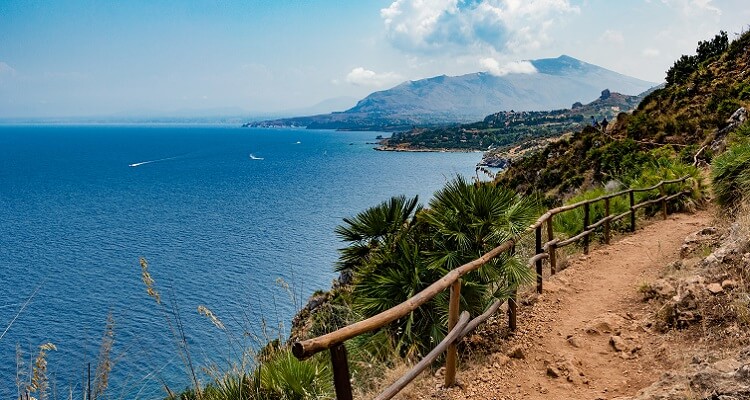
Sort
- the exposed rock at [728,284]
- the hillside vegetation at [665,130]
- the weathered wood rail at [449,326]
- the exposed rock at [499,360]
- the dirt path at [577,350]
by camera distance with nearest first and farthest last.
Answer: the weathered wood rail at [449,326] < the dirt path at [577,350] < the exposed rock at [728,284] < the exposed rock at [499,360] < the hillside vegetation at [665,130]

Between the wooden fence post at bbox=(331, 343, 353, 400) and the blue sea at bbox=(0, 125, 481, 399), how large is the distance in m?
1.23

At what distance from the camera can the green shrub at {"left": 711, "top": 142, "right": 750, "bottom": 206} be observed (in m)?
7.89

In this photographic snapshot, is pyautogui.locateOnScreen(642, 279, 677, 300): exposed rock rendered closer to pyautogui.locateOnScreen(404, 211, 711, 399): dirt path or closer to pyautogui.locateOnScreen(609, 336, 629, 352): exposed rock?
pyautogui.locateOnScreen(404, 211, 711, 399): dirt path

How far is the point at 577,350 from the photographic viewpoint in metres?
4.92

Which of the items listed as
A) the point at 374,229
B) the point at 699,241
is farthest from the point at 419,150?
the point at 374,229

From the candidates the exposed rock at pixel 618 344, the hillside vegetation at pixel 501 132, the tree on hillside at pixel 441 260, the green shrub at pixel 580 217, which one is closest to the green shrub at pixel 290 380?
the tree on hillside at pixel 441 260

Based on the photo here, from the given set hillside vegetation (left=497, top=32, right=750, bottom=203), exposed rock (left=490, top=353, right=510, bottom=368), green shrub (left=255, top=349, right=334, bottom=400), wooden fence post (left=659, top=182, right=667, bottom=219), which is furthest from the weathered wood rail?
hillside vegetation (left=497, top=32, right=750, bottom=203)

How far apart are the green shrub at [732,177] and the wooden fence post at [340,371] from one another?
7.40 metres

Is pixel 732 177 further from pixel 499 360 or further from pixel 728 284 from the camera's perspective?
pixel 499 360

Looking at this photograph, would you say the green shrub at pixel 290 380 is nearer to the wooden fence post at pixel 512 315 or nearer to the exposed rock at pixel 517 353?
the exposed rock at pixel 517 353

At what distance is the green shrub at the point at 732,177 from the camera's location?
7894 millimetres

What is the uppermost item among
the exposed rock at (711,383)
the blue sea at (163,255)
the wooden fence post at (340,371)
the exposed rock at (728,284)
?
the wooden fence post at (340,371)

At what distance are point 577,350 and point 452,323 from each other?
1627 mm

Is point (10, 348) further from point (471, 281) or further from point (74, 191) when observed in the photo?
point (74, 191)
